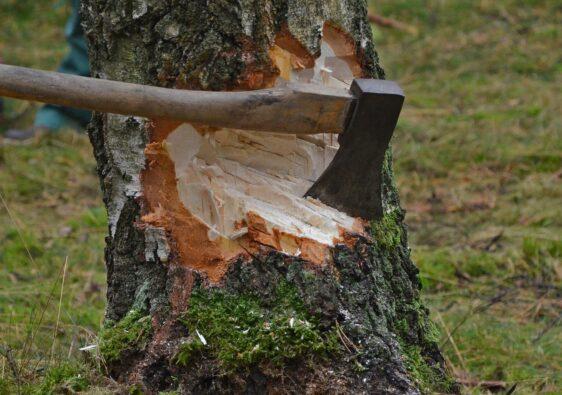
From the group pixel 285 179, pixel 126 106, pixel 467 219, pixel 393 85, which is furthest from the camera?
pixel 467 219

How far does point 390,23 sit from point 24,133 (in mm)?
3742

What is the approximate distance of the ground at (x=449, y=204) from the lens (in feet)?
10.2

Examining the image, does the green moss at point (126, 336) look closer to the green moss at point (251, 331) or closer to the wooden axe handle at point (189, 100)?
the green moss at point (251, 331)

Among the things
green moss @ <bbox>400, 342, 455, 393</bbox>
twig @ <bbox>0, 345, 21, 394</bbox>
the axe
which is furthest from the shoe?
green moss @ <bbox>400, 342, 455, 393</bbox>

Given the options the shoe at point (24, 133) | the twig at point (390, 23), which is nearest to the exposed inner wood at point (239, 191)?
→ the shoe at point (24, 133)

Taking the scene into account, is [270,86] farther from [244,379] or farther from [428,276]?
[428,276]

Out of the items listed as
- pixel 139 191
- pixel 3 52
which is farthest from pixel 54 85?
pixel 3 52

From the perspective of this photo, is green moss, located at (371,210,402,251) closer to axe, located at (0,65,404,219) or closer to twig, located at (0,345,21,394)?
axe, located at (0,65,404,219)

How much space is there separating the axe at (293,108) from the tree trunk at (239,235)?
0.08 m

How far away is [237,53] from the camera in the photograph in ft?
7.10

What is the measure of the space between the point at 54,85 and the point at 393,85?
0.84 m

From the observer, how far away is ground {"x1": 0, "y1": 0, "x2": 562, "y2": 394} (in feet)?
10.2

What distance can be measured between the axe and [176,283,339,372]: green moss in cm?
34

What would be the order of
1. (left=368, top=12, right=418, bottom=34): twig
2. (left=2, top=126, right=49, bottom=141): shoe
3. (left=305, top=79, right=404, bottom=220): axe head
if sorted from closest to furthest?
(left=305, top=79, right=404, bottom=220): axe head → (left=2, top=126, right=49, bottom=141): shoe → (left=368, top=12, right=418, bottom=34): twig
